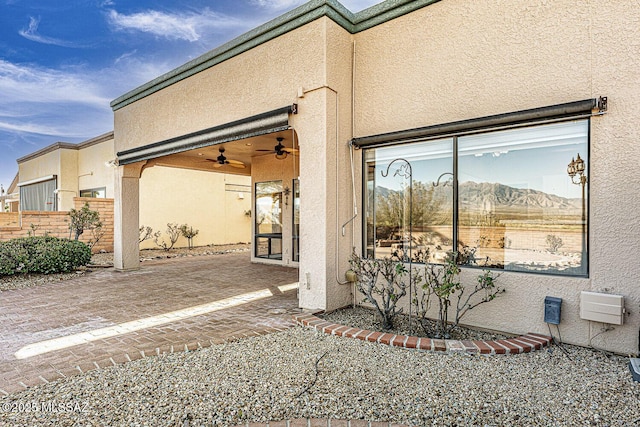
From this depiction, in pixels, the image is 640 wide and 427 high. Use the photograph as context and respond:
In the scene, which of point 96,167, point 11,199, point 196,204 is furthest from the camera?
point 11,199

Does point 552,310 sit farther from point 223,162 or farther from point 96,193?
point 96,193

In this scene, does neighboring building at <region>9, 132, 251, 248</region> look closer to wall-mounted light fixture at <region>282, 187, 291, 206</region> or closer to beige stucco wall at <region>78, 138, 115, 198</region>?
beige stucco wall at <region>78, 138, 115, 198</region>

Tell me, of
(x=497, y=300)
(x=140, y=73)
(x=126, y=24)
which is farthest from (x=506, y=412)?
(x=140, y=73)

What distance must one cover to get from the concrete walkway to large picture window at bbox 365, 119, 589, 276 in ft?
7.65

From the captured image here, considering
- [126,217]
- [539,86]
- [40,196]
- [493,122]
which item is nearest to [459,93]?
[493,122]

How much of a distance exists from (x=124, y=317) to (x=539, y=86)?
6.40 m

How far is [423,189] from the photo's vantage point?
525 centimetres

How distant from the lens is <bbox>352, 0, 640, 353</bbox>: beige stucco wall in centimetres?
366

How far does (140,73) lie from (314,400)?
29.8m

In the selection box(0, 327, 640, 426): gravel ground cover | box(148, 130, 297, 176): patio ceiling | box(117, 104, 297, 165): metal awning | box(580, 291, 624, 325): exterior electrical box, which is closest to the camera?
box(0, 327, 640, 426): gravel ground cover

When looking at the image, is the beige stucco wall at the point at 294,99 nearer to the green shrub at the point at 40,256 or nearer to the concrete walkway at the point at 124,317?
the concrete walkway at the point at 124,317

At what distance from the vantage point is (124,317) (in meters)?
5.20

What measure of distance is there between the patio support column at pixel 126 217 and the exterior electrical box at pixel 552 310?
954 centimetres

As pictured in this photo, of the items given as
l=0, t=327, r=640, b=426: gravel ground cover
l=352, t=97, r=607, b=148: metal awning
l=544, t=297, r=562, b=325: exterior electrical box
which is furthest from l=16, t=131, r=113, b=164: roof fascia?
l=544, t=297, r=562, b=325: exterior electrical box
